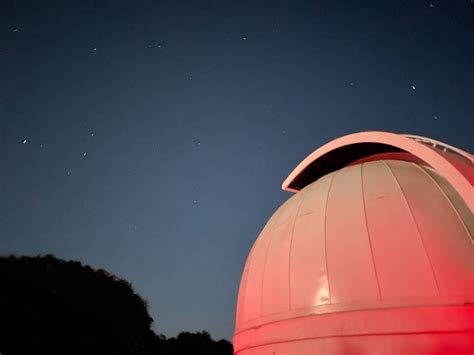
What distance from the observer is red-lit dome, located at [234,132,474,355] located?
17.3ft

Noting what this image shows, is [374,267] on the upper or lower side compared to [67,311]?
lower

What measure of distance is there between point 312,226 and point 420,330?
2.35 meters

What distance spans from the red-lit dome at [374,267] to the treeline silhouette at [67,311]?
52.2 ft

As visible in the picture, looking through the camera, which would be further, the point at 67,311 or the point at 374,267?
the point at 67,311

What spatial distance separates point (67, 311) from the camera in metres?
21.3

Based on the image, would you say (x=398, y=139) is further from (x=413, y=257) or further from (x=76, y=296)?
(x=76, y=296)

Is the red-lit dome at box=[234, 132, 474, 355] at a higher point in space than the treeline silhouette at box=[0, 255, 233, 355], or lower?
lower

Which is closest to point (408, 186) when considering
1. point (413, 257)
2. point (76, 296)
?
point (413, 257)

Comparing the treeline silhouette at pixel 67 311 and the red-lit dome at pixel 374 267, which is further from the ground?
the treeline silhouette at pixel 67 311

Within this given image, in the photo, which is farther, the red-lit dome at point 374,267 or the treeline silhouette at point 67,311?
the treeline silhouette at point 67,311

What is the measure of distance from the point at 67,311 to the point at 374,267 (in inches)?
807

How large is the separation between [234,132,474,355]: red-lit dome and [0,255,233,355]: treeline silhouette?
15.9m

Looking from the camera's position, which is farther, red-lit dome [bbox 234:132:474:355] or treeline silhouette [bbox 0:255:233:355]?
treeline silhouette [bbox 0:255:233:355]

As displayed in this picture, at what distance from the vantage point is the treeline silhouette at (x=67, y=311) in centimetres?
1884
